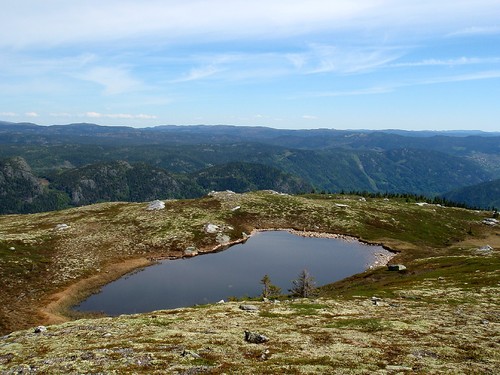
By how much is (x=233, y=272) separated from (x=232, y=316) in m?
34.7

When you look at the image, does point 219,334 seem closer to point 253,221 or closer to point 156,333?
point 156,333

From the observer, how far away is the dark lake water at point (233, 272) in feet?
199

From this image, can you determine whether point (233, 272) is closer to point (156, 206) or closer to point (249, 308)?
point (249, 308)

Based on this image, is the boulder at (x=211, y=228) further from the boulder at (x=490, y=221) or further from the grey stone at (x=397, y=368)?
the boulder at (x=490, y=221)

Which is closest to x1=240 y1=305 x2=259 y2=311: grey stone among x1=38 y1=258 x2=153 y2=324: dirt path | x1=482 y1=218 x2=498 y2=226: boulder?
x1=38 y1=258 x2=153 y2=324: dirt path

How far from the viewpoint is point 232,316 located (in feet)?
133

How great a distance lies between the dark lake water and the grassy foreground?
17.1 feet

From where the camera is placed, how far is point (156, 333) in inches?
1291

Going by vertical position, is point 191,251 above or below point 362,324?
below

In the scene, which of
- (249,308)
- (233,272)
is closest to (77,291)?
(233,272)

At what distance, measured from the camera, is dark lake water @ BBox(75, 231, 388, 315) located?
60.7 m

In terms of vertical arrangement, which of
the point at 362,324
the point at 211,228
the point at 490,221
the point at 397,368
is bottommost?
the point at 490,221

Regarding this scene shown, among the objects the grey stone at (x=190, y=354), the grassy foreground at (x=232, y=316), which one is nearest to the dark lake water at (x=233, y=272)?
the grassy foreground at (x=232, y=316)

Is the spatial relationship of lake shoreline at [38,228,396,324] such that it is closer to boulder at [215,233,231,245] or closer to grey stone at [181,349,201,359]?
boulder at [215,233,231,245]
